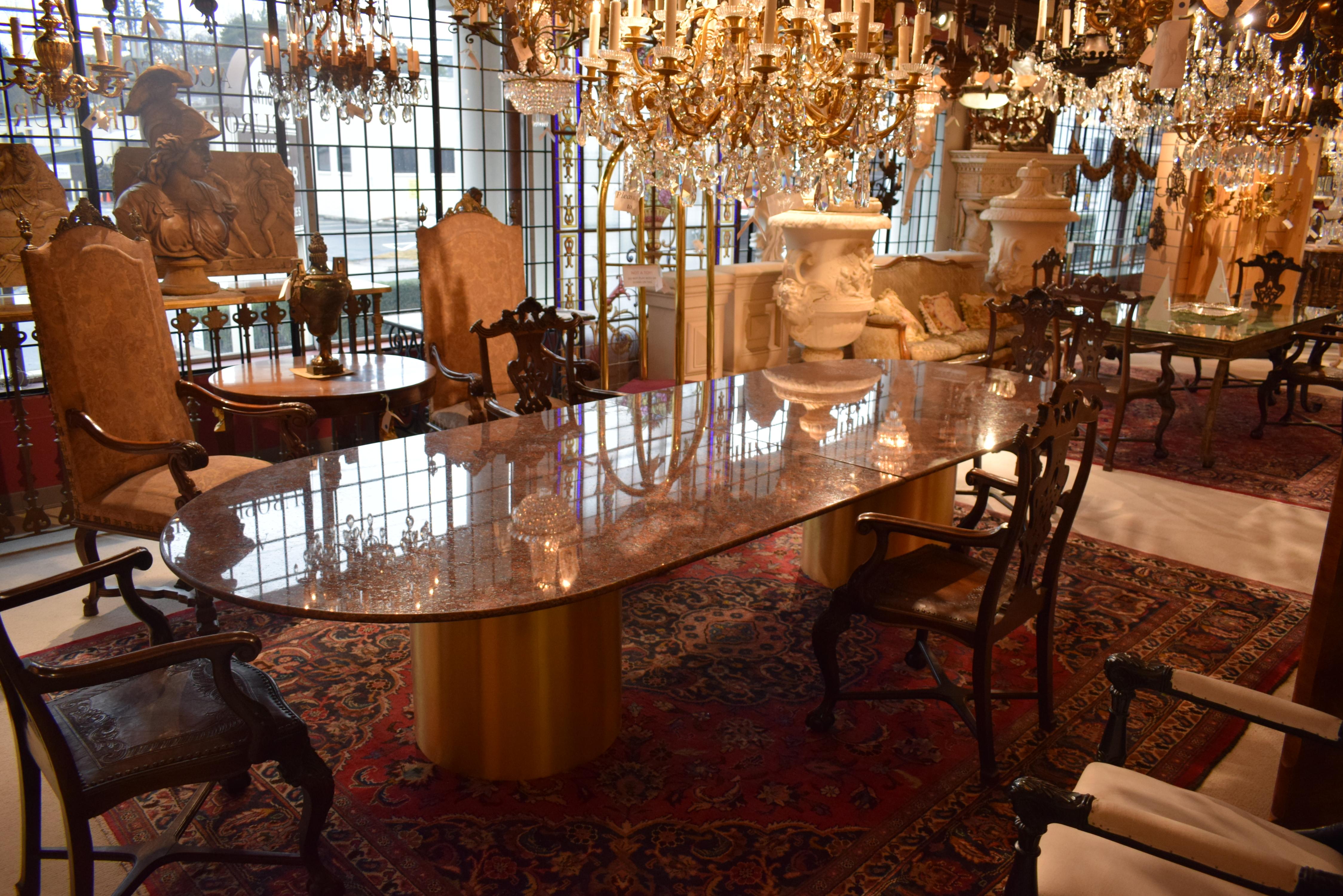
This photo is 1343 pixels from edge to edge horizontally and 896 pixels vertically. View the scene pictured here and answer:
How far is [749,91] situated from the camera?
3.13 meters

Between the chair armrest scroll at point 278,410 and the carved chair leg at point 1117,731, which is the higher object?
the chair armrest scroll at point 278,410

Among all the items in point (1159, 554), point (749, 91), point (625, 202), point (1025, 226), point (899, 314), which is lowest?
point (1159, 554)

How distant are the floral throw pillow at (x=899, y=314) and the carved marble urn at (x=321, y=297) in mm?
4115

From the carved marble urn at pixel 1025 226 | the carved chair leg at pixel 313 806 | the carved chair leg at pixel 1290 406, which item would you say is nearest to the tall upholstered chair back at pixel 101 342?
the carved chair leg at pixel 313 806

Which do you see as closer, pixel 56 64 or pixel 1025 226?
pixel 56 64

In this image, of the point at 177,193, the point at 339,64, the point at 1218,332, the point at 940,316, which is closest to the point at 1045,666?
the point at 1218,332

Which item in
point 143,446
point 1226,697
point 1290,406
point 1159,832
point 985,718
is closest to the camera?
point 1159,832

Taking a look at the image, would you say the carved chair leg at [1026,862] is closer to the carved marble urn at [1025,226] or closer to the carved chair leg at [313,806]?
the carved chair leg at [313,806]

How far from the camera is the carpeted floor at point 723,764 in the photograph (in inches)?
85.5

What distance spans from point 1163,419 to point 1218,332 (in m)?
0.62

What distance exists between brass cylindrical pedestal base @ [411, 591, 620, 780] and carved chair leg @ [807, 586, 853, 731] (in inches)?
23.0

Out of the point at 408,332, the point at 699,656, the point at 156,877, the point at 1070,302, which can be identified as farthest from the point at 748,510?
the point at 408,332

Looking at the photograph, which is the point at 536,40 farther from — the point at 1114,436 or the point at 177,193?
the point at 1114,436

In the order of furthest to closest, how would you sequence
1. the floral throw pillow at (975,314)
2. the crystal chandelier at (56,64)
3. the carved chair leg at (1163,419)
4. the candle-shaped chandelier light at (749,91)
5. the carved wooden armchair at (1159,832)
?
the floral throw pillow at (975,314)
the carved chair leg at (1163,419)
the crystal chandelier at (56,64)
the candle-shaped chandelier light at (749,91)
the carved wooden armchair at (1159,832)
